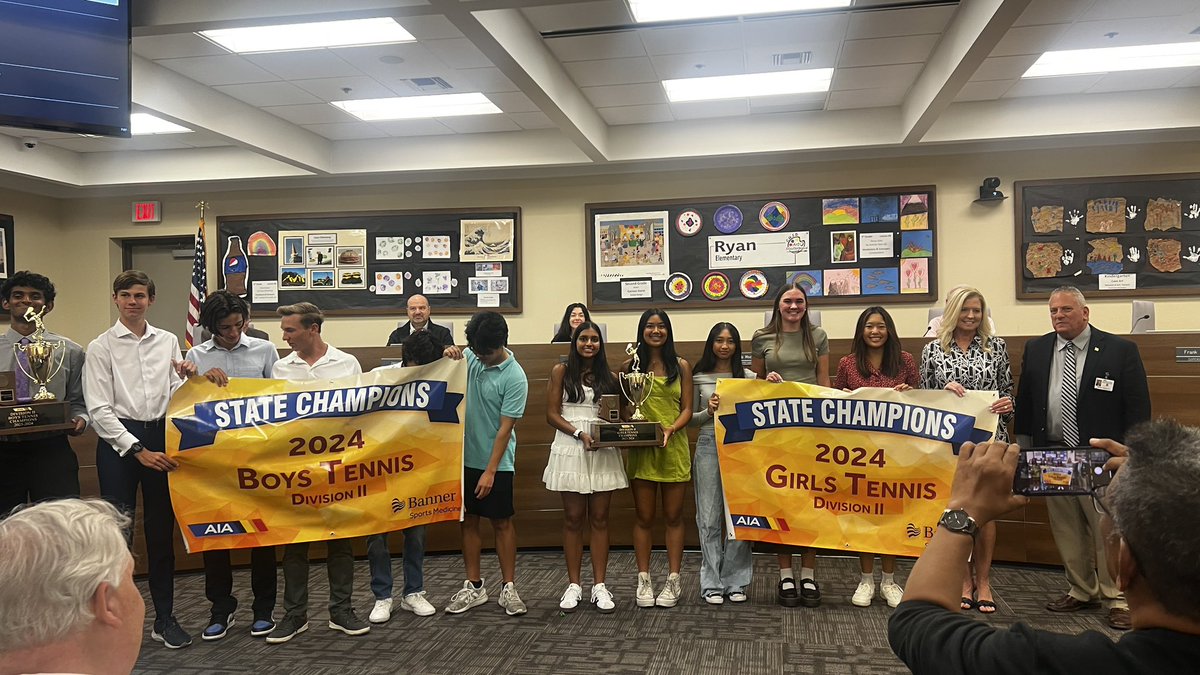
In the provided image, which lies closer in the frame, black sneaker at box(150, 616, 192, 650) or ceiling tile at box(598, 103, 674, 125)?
black sneaker at box(150, 616, 192, 650)

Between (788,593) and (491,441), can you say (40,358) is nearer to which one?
(491,441)

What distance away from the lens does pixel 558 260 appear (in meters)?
7.97

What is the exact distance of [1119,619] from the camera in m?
3.92

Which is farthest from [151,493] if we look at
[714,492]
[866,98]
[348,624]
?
[866,98]

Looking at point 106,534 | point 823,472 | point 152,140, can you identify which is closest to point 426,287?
point 152,140

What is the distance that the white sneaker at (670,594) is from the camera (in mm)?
4207

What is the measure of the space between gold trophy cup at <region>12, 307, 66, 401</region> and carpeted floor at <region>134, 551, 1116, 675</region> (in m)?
1.38

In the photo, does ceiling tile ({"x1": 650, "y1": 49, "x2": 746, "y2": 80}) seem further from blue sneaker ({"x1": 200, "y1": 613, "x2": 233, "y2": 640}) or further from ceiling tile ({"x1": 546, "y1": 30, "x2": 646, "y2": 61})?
blue sneaker ({"x1": 200, "y1": 613, "x2": 233, "y2": 640})

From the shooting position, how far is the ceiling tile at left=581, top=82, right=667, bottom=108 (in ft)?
20.5

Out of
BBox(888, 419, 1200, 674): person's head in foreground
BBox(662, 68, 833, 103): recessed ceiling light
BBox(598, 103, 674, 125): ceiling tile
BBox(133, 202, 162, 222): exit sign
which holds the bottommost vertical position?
BBox(888, 419, 1200, 674): person's head in foreground

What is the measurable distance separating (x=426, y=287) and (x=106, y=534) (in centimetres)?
707

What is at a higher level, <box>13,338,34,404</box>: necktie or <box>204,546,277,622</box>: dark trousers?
<box>13,338,34,404</box>: necktie

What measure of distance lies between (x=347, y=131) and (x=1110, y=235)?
7.13 m

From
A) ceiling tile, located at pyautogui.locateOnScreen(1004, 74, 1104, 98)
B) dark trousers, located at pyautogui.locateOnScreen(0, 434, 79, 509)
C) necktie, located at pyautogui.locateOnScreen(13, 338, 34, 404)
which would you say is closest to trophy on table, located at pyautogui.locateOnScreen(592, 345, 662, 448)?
dark trousers, located at pyautogui.locateOnScreen(0, 434, 79, 509)
